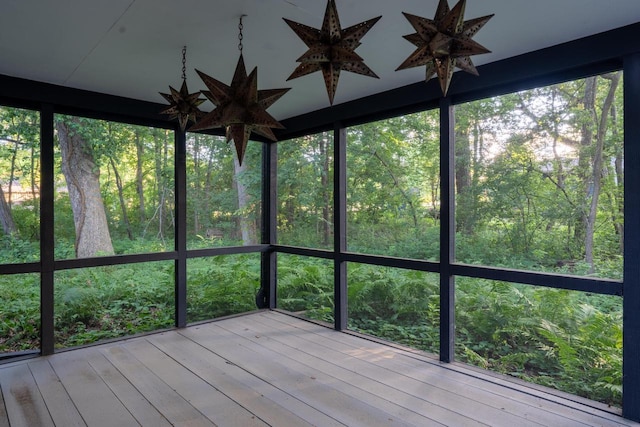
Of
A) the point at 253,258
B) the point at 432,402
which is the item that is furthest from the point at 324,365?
the point at 253,258

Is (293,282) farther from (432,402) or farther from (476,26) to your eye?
(476,26)

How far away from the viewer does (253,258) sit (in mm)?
5352

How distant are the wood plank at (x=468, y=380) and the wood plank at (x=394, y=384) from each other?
3.2 inches

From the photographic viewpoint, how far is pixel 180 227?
4387 millimetres

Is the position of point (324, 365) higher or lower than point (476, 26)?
lower

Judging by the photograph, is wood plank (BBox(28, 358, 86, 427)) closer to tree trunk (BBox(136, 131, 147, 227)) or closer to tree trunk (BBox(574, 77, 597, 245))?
tree trunk (BBox(136, 131, 147, 227))

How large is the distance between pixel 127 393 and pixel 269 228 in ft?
9.17

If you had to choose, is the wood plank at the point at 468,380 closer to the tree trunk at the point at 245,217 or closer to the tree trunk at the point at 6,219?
the tree trunk at the point at 245,217

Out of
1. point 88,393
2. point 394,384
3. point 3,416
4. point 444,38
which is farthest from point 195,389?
point 444,38

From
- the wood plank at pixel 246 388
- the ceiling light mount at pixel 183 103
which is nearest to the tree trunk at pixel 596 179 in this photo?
the wood plank at pixel 246 388

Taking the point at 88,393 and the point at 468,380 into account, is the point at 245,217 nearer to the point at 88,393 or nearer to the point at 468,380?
the point at 88,393

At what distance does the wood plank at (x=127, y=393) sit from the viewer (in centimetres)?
243

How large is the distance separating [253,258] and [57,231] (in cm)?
228

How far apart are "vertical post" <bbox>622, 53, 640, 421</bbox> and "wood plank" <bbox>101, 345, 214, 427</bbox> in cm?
261
